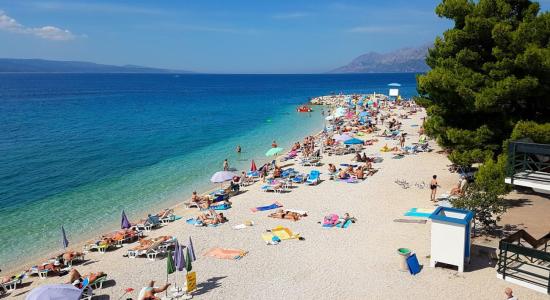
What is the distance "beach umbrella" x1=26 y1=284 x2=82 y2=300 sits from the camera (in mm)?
8203

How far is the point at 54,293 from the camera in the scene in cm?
832

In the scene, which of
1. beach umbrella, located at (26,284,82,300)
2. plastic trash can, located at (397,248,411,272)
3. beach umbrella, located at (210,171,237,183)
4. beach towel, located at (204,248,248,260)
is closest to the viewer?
beach umbrella, located at (26,284,82,300)

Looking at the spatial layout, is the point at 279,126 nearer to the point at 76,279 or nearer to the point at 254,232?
the point at 254,232

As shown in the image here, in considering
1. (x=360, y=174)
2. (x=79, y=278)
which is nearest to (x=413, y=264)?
(x=79, y=278)

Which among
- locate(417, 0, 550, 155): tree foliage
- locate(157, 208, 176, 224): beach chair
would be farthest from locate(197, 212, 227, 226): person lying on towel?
locate(417, 0, 550, 155): tree foliage

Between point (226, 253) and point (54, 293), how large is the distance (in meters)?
4.96

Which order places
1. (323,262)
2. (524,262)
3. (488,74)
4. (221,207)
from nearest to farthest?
(524,262) → (323,262) → (488,74) → (221,207)

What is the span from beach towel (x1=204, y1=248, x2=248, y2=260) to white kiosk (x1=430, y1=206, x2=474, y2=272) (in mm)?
5331

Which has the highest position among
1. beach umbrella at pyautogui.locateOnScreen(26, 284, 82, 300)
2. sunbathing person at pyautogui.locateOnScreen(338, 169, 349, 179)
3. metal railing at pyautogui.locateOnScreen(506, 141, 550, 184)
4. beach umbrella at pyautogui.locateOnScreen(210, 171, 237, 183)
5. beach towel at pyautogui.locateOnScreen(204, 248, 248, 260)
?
metal railing at pyautogui.locateOnScreen(506, 141, 550, 184)

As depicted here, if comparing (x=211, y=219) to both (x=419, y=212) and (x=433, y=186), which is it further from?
(x=433, y=186)

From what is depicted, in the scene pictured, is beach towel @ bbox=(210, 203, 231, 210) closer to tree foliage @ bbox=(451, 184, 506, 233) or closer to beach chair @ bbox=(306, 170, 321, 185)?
beach chair @ bbox=(306, 170, 321, 185)

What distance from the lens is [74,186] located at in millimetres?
22375

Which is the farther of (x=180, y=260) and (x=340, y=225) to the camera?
(x=340, y=225)

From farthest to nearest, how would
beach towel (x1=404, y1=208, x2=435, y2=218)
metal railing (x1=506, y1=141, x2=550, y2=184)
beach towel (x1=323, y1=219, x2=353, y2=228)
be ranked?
beach towel (x1=323, y1=219, x2=353, y2=228) < beach towel (x1=404, y1=208, x2=435, y2=218) < metal railing (x1=506, y1=141, x2=550, y2=184)
